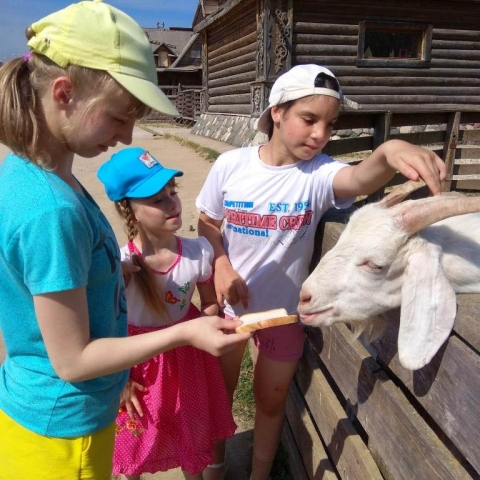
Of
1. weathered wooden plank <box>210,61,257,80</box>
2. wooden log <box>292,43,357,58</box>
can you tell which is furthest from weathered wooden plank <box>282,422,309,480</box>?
weathered wooden plank <box>210,61,257,80</box>

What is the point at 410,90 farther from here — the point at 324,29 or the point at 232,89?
the point at 232,89

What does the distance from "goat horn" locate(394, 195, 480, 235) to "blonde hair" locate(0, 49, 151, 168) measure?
0.87 meters

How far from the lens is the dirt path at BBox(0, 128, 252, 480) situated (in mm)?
2839

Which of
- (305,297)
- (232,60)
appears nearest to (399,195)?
(305,297)

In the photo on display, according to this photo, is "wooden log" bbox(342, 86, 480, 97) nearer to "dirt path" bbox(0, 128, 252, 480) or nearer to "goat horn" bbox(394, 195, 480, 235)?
"dirt path" bbox(0, 128, 252, 480)

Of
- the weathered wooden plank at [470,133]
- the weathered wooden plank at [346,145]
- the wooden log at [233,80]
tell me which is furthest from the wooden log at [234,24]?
the weathered wooden plank at [346,145]

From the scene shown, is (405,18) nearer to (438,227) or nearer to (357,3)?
(357,3)

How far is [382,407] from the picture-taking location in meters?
1.68

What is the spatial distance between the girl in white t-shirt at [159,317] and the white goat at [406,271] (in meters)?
0.61

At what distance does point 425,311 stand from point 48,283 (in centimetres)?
95

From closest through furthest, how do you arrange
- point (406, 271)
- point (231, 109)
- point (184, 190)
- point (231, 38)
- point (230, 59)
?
point (406, 271) → point (184, 190) → point (231, 38) → point (230, 59) → point (231, 109)

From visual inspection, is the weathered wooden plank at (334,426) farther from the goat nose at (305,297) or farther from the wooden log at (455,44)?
the wooden log at (455,44)

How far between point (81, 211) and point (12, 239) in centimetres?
16

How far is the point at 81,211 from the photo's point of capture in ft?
3.93
